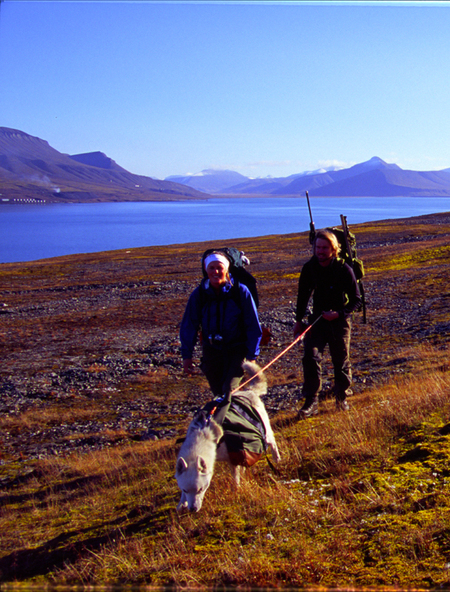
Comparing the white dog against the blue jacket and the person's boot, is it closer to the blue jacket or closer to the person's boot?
the blue jacket

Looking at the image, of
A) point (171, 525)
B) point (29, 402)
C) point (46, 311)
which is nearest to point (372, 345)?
point (29, 402)

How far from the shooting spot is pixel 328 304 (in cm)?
664

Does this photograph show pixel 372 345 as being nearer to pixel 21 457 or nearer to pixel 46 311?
pixel 21 457

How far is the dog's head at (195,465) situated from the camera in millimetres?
4016

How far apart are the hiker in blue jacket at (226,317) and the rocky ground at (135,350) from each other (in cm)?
412

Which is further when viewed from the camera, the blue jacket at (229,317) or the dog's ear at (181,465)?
the blue jacket at (229,317)

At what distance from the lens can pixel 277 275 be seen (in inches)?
1305

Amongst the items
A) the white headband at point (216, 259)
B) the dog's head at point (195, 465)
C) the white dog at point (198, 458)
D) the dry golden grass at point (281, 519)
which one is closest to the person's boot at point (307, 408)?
the dry golden grass at point (281, 519)

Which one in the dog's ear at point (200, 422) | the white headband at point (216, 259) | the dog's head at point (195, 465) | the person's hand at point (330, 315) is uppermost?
the white headband at point (216, 259)

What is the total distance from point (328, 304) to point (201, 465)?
3364mm

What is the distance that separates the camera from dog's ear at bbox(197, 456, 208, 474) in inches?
158

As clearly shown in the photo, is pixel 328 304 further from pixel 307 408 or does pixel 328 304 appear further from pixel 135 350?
pixel 135 350

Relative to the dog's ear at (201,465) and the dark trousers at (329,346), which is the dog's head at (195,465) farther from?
the dark trousers at (329,346)

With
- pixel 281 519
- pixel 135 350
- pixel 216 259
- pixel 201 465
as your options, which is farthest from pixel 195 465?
pixel 135 350
